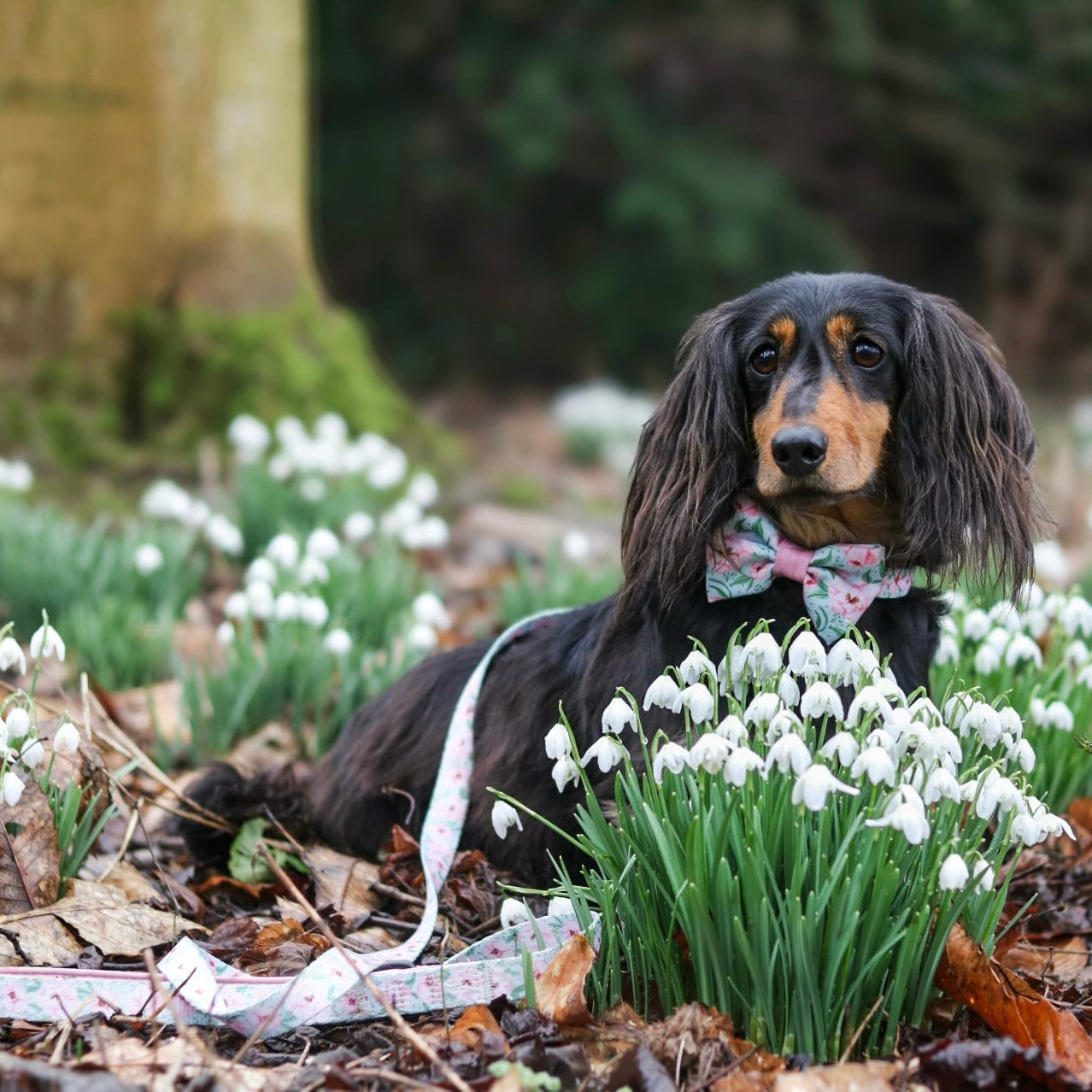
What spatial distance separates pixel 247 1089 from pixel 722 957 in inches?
29.3

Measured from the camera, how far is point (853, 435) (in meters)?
2.70

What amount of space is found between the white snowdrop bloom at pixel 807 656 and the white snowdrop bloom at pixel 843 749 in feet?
0.55

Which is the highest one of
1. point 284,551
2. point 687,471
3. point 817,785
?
point 687,471

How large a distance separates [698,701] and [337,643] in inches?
75.6

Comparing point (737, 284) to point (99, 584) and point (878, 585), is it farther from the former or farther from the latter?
point (878, 585)

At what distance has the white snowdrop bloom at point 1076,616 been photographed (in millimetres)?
3188

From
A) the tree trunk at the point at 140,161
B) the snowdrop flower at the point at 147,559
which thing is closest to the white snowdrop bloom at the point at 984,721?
the snowdrop flower at the point at 147,559

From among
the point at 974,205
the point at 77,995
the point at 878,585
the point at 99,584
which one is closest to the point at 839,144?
the point at 974,205

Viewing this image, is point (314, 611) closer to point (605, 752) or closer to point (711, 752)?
point (605, 752)

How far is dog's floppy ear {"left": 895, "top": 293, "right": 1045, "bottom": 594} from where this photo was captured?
2.77m

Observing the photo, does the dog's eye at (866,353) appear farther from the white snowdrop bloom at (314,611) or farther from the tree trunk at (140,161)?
the tree trunk at (140,161)

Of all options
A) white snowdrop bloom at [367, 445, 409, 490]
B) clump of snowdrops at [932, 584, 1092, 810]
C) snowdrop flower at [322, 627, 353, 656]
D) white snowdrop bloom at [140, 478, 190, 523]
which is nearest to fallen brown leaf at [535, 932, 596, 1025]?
clump of snowdrops at [932, 584, 1092, 810]

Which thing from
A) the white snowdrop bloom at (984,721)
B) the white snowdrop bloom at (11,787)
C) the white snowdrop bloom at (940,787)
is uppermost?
the white snowdrop bloom at (984,721)

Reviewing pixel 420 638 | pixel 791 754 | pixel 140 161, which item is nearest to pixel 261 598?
pixel 420 638
